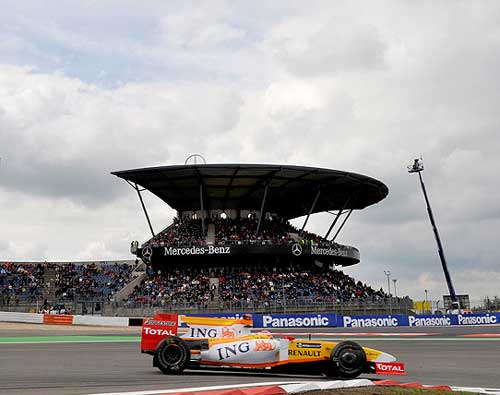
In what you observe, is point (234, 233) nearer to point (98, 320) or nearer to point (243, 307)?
point (243, 307)

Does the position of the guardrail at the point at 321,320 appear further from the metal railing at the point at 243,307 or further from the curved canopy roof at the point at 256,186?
the curved canopy roof at the point at 256,186

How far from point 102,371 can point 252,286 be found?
31492 millimetres

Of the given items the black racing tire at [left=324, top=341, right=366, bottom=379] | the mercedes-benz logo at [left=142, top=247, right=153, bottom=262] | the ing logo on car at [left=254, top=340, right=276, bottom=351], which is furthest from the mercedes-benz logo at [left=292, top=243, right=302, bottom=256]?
the black racing tire at [left=324, top=341, right=366, bottom=379]

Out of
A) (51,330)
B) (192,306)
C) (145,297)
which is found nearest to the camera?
(51,330)

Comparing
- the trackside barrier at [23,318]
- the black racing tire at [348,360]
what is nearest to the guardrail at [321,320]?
the trackside barrier at [23,318]

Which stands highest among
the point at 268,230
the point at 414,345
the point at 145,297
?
the point at 268,230

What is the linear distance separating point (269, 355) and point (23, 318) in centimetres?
3024

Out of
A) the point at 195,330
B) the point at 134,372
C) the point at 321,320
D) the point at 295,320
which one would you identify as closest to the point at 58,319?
the point at 295,320

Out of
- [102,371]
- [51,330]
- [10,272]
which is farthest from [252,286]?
[102,371]

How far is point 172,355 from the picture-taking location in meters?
11.6

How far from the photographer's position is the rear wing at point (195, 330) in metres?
12.2

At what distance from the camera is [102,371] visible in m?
12.4

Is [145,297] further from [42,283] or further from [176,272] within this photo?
[42,283]

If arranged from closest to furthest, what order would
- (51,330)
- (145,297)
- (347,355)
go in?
(347,355)
(51,330)
(145,297)
